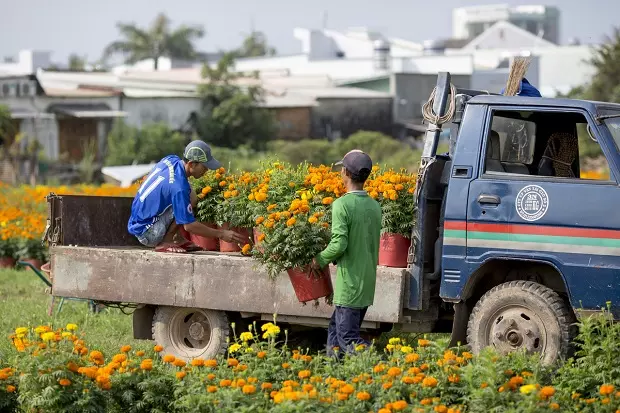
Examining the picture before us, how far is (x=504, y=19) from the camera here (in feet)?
351

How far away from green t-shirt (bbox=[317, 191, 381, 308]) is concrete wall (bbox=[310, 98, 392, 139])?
151 ft

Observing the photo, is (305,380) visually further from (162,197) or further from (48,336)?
(162,197)

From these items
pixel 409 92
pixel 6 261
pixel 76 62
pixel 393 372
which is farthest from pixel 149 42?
pixel 393 372

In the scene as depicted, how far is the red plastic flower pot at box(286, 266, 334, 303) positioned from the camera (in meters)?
8.84

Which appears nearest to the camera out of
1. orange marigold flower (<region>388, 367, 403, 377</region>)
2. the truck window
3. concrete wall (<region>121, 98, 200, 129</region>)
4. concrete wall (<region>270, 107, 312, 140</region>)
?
orange marigold flower (<region>388, 367, 403, 377</region>)

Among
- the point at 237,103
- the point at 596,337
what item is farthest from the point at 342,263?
the point at 237,103

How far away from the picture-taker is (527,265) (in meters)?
8.85

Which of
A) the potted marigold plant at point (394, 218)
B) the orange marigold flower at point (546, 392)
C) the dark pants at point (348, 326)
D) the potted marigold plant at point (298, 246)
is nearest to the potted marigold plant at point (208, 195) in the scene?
the potted marigold plant at point (298, 246)

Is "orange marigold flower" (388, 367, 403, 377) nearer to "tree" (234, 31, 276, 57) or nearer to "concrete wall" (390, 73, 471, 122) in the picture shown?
"concrete wall" (390, 73, 471, 122)

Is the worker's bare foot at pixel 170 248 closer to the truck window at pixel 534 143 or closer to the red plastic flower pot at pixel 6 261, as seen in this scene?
the truck window at pixel 534 143

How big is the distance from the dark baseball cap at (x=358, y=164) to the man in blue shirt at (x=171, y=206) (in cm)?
184

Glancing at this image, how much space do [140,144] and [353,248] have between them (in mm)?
37197

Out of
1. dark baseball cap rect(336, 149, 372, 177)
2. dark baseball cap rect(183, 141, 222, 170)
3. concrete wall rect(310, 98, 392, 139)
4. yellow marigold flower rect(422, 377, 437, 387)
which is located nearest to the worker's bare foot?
dark baseball cap rect(183, 141, 222, 170)

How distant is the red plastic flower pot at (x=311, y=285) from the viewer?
8.84 metres
